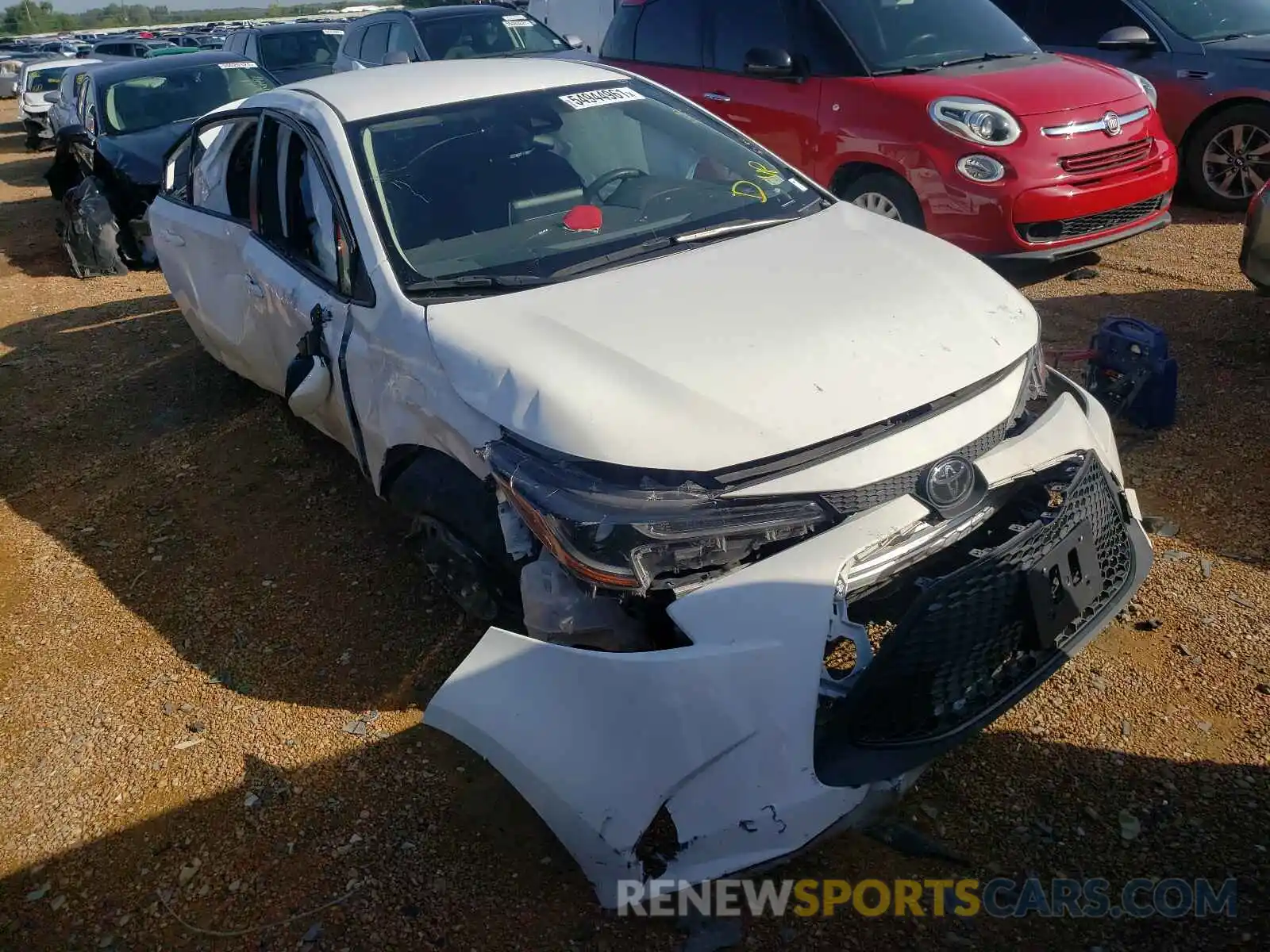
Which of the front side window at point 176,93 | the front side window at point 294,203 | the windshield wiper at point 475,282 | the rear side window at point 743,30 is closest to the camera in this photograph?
the windshield wiper at point 475,282

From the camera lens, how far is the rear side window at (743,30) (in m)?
6.46

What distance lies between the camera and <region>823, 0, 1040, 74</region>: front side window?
6.10 meters

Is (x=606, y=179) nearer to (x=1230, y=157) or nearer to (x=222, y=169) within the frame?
(x=222, y=169)

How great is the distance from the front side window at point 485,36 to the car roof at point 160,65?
6.02 feet

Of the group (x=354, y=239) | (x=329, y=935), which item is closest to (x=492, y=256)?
(x=354, y=239)

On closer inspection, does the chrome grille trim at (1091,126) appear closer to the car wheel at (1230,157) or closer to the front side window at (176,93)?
the car wheel at (1230,157)

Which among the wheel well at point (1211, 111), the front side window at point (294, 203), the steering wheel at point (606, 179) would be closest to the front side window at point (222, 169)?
the front side window at point (294, 203)

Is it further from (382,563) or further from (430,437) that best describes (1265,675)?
(382,563)

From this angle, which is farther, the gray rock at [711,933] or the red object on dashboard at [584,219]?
the red object on dashboard at [584,219]

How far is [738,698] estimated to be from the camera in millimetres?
2104

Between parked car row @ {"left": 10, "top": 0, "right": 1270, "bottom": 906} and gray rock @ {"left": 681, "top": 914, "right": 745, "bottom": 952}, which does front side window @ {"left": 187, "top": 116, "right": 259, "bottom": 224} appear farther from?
gray rock @ {"left": 681, "top": 914, "right": 745, "bottom": 952}

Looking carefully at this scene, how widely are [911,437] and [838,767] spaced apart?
80 cm

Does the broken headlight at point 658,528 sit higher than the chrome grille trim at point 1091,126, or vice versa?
the broken headlight at point 658,528

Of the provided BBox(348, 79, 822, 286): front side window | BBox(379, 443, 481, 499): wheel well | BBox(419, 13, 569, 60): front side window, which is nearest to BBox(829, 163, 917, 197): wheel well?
BBox(348, 79, 822, 286): front side window
